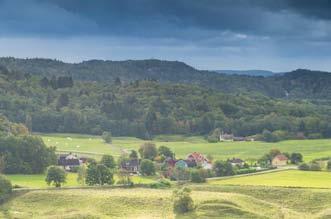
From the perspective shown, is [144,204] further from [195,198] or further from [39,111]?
[39,111]

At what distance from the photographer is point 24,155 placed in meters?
106

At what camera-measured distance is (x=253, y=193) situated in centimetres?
8475

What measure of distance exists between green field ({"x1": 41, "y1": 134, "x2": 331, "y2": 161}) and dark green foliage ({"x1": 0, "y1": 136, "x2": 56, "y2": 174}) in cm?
2089

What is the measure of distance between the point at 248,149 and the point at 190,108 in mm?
60523

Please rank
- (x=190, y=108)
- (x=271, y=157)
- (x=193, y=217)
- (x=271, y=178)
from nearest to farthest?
1. (x=193, y=217)
2. (x=271, y=178)
3. (x=271, y=157)
4. (x=190, y=108)

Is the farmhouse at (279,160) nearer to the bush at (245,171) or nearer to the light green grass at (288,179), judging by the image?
the bush at (245,171)

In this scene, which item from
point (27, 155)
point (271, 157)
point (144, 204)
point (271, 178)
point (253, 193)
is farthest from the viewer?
point (271, 157)

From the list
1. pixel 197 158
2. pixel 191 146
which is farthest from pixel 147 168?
pixel 191 146

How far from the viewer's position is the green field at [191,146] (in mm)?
131875

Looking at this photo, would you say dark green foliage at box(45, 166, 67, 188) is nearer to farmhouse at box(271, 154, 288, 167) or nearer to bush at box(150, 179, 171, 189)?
bush at box(150, 179, 171, 189)

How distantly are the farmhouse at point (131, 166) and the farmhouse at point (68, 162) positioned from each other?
30.6 ft

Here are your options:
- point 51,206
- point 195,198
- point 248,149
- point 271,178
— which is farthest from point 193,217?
point 248,149

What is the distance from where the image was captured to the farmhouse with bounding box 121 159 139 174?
349 ft

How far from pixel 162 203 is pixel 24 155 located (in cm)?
3504
